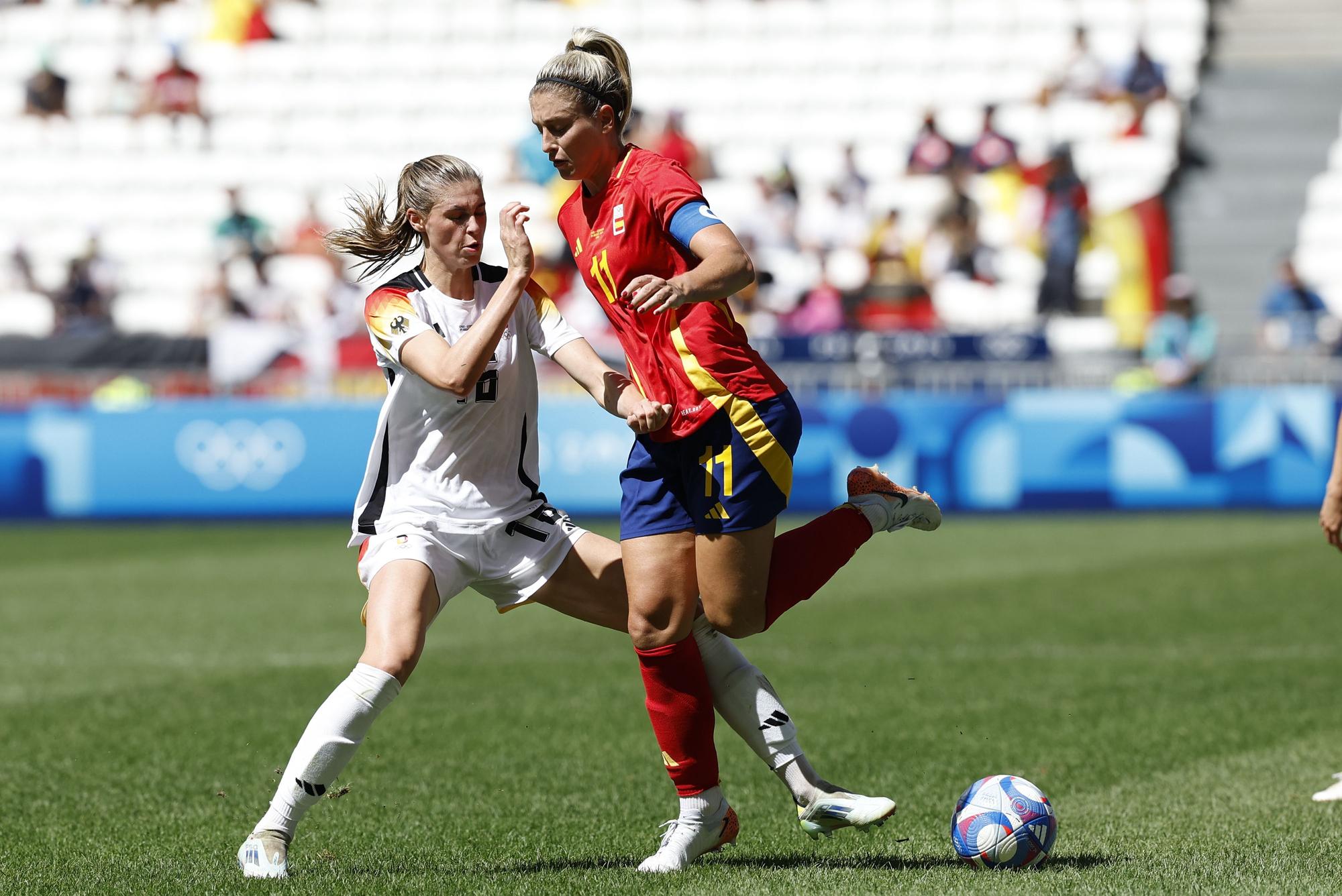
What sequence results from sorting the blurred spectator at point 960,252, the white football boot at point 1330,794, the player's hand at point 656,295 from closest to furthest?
the player's hand at point 656,295 → the white football boot at point 1330,794 → the blurred spectator at point 960,252

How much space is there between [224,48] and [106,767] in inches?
812

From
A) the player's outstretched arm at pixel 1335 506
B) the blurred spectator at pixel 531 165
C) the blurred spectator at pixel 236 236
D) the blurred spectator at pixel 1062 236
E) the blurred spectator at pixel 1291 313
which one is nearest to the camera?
the player's outstretched arm at pixel 1335 506

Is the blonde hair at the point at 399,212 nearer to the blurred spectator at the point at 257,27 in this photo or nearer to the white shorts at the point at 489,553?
the white shorts at the point at 489,553

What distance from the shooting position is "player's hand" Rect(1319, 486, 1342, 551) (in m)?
5.66

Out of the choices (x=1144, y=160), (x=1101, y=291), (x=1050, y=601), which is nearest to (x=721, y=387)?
(x=1050, y=601)

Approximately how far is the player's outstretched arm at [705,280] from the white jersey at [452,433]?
2.39 feet

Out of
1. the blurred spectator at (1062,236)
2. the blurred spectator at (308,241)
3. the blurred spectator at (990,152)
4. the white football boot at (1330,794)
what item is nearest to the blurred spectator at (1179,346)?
the blurred spectator at (1062,236)

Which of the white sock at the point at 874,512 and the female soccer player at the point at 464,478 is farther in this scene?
the white sock at the point at 874,512

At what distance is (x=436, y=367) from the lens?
4938 mm

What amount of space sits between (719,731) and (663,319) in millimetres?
3139

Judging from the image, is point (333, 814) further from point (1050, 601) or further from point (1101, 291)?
point (1101, 291)

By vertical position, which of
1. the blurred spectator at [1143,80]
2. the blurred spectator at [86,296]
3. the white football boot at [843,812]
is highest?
the blurred spectator at [1143,80]

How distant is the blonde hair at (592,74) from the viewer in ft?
16.2

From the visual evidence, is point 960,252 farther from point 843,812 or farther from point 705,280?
point 705,280
